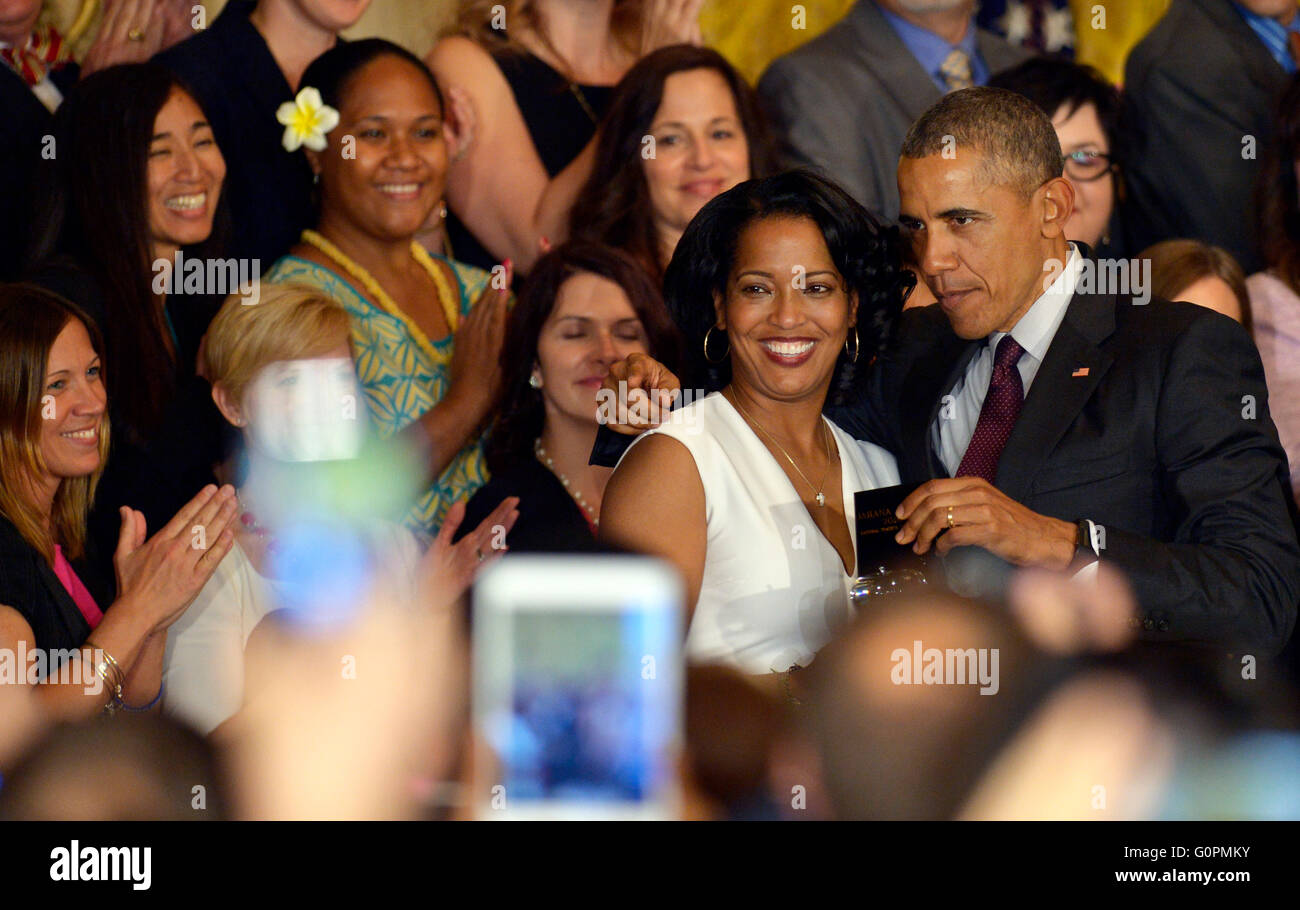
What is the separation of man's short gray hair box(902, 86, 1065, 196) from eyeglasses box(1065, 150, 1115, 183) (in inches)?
47.4

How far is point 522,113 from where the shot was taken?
4188 mm

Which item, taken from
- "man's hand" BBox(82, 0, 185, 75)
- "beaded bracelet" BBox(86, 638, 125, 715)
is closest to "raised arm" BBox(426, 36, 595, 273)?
"man's hand" BBox(82, 0, 185, 75)

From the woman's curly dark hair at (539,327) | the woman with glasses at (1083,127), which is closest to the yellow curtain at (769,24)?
the woman with glasses at (1083,127)

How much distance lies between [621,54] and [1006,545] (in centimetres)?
212

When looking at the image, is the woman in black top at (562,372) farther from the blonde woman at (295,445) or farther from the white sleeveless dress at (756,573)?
the white sleeveless dress at (756,573)

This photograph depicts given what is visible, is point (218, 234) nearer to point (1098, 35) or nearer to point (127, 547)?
point (127, 547)

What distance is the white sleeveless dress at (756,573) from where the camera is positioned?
2855 millimetres

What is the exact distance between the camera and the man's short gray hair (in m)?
2.98

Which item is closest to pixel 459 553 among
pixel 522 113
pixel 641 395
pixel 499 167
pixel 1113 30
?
pixel 641 395

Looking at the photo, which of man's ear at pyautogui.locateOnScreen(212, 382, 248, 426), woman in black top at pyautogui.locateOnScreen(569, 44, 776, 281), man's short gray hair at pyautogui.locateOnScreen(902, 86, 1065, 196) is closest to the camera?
man's short gray hair at pyautogui.locateOnScreen(902, 86, 1065, 196)

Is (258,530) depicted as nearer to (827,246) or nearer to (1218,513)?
(827,246)

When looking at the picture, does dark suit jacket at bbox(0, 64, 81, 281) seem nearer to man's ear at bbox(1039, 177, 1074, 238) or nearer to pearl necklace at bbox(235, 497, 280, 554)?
pearl necklace at bbox(235, 497, 280, 554)

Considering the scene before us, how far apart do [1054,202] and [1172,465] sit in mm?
537
